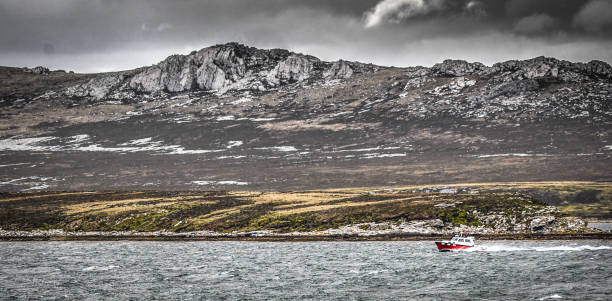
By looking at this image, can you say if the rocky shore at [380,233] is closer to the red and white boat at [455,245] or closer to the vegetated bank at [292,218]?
the vegetated bank at [292,218]

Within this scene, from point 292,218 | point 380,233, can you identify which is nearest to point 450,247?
point 380,233

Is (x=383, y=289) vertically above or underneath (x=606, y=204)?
above

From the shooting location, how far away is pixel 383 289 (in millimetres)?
49656

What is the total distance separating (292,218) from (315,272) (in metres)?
44.6

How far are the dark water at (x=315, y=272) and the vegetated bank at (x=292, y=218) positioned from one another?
8566mm

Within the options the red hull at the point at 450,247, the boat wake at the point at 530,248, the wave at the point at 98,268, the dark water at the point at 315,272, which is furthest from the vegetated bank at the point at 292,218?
the wave at the point at 98,268

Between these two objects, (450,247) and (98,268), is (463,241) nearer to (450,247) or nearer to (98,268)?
(450,247)

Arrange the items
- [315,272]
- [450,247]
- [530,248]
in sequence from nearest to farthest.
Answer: [315,272] < [530,248] < [450,247]

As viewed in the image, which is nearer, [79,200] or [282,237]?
[282,237]

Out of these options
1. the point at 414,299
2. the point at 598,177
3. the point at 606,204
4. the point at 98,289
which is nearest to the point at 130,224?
the point at 98,289

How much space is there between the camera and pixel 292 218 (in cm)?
10475

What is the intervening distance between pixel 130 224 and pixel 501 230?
2686 inches

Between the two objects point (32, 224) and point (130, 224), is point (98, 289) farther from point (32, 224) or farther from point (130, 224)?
point (32, 224)

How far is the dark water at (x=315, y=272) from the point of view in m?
48.4
